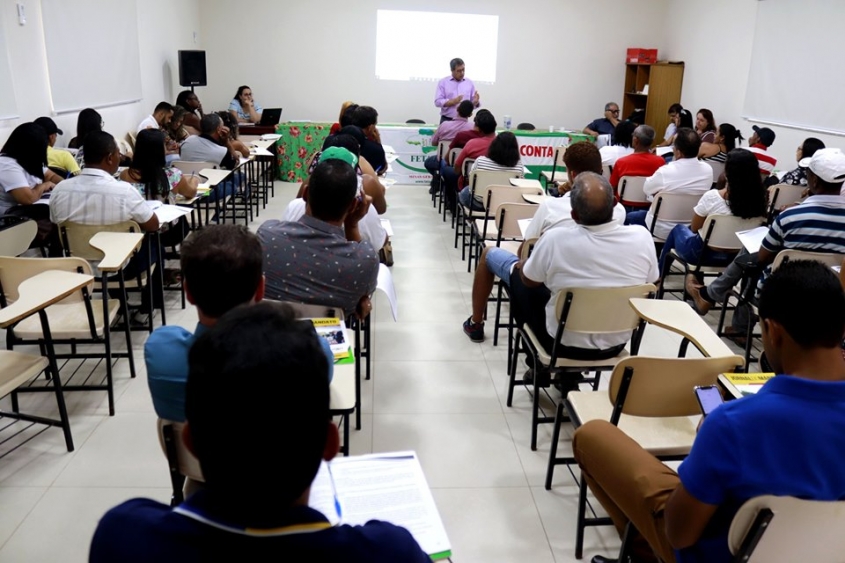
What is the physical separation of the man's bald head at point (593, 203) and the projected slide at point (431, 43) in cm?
806

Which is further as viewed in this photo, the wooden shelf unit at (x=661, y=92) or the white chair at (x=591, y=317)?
the wooden shelf unit at (x=661, y=92)

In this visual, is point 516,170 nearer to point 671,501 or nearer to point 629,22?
point 671,501

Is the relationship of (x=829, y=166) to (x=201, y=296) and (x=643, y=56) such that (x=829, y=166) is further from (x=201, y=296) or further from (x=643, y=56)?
(x=643, y=56)

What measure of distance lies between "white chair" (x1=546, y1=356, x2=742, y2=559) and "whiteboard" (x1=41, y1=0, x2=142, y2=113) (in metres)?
5.67

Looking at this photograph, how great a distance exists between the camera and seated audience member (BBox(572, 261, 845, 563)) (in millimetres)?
1269

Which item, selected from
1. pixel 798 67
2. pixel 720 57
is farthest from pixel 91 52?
pixel 720 57

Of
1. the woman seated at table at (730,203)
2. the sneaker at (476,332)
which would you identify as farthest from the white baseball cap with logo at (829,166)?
the sneaker at (476,332)

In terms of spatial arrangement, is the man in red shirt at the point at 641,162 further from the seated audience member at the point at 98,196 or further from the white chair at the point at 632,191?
the seated audience member at the point at 98,196

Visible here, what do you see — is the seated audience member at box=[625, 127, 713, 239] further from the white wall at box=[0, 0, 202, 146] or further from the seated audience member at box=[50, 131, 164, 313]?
the white wall at box=[0, 0, 202, 146]

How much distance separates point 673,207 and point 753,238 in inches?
46.4

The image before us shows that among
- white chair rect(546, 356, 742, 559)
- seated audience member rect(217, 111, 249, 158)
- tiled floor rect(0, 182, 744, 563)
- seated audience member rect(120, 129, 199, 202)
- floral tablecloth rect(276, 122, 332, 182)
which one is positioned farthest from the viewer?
floral tablecloth rect(276, 122, 332, 182)

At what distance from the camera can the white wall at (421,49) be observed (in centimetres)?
988

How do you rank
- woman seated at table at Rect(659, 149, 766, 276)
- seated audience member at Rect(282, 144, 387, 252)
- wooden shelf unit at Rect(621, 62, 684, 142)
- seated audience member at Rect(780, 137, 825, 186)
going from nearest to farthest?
1. seated audience member at Rect(282, 144, 387, 252)
2. woman seated at table at Rect(659, 149, 766, 276)
3. seated audience member at Rect(780, 137, 825, 186)
4. wooden shelf unit at Rect(621, 62, 684, 142)

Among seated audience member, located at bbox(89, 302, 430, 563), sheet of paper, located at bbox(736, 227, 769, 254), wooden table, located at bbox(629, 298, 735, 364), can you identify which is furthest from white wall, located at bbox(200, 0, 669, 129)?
seated audience member, located at bbox(89, 302, 430, 563)
